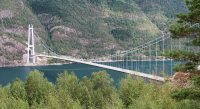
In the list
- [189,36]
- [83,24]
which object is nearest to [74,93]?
[189,36]

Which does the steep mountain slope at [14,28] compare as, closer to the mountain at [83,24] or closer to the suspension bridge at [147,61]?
the mountain at [83,24]

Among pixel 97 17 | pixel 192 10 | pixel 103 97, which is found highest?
pixel 97 17

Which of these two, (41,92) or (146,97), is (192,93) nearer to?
(146,97)

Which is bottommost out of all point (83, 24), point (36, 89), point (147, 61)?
point (36, 89)

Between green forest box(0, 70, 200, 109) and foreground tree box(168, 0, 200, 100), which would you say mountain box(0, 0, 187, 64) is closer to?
green forest box(0, 70, 200, 109)

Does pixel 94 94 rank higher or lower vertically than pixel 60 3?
lower

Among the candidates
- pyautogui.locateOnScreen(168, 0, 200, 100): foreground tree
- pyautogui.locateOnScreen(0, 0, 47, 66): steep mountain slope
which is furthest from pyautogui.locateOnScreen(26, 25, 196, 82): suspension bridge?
pyautogui.locateOnScreen(0, 0, 47, 66): steep mountain slope

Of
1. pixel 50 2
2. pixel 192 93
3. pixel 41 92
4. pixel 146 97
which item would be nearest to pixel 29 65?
pixel 50 2

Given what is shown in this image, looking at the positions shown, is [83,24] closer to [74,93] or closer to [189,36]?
[74,93]
